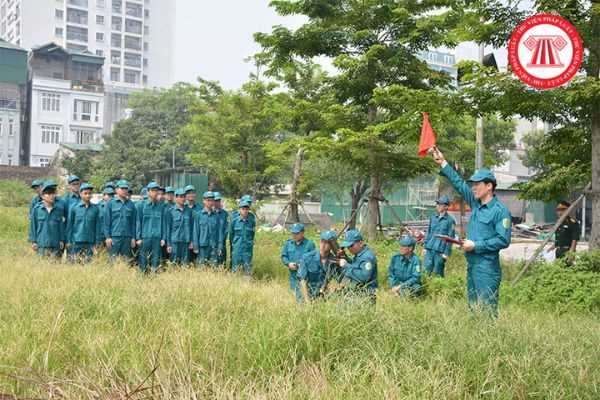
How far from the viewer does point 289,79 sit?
18.0 meters

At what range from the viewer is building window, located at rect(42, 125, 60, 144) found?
174 feet

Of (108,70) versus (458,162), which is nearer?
(458,162)

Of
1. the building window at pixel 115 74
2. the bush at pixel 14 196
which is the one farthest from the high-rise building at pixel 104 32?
the bush at pixel 14 196

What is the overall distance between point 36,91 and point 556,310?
5291 centimetres

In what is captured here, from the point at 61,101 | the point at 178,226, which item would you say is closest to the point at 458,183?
the point at 178,226

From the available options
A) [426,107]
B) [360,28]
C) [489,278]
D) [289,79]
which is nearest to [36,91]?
[289,79]

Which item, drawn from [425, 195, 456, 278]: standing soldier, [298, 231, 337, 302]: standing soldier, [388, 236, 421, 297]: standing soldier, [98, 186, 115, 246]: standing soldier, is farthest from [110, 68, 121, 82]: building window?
[298, 231, 337, 302]: standing soldier

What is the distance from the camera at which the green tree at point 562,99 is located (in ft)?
26.3

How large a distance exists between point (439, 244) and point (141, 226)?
4758 millimetres

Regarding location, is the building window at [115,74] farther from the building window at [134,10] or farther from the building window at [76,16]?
the building window at [134,10]

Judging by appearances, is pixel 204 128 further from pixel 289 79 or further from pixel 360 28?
pixel 360 28

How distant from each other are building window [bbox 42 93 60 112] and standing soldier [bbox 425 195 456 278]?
50.0 meters

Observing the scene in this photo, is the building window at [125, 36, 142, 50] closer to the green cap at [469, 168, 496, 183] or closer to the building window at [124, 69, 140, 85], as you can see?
the building window at [124, 69, 140, 85]

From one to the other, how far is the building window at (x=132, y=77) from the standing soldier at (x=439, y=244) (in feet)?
230
